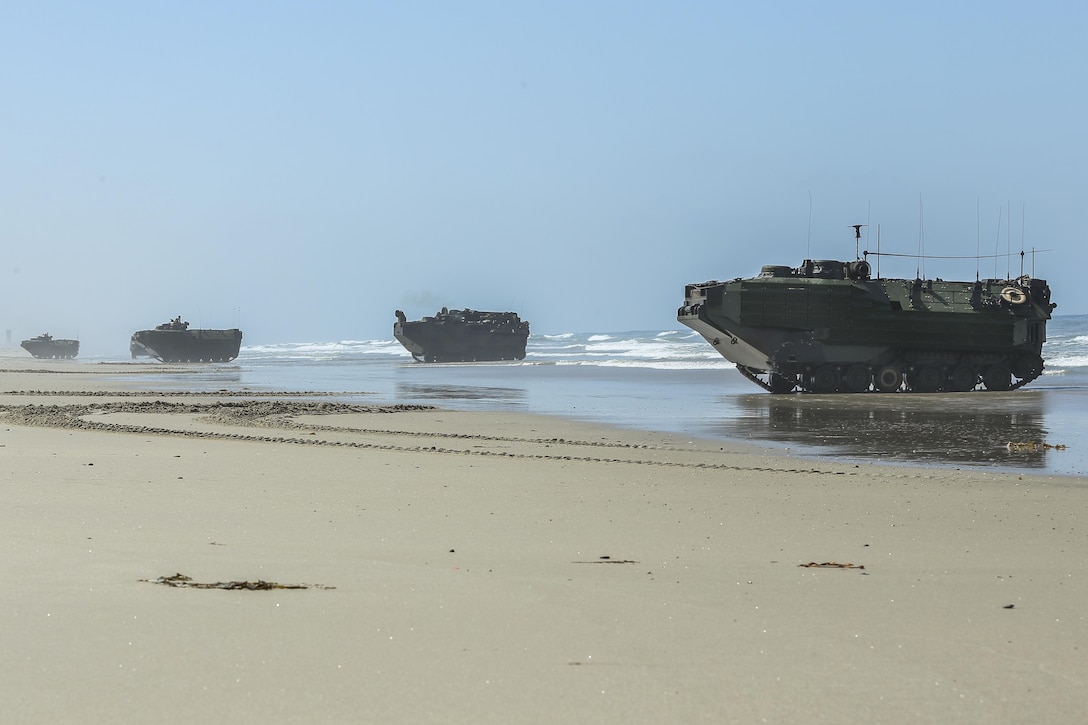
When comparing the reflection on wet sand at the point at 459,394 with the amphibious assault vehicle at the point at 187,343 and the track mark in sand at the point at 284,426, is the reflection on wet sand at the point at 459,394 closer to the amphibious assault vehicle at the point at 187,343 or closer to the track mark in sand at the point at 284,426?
the track mark in sand at the point at 284,426

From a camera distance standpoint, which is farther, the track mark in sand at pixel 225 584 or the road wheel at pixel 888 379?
the road wheel at pixel 888 379

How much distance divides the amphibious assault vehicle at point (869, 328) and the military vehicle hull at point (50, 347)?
73578 millimetres

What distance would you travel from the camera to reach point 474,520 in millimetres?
7078

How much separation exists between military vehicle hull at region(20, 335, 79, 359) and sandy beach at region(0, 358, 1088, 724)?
89.4 meters

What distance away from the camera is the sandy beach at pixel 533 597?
3455 millimetres

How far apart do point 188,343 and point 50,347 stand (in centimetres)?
2652

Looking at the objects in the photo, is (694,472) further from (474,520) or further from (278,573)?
(278,573)

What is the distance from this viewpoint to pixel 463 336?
67.8 metres

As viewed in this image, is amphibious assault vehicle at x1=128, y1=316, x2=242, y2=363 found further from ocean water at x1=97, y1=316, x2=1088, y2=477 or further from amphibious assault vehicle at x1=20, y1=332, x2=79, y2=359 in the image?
ocean water at x1=97, y1=316, x2=1088, y2=477

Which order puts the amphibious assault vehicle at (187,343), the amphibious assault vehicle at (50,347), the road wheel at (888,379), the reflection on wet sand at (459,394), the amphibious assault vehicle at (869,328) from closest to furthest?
the reflection on wet sand at (459,394) → the amphibious assault vehicle at (869,328) → the road wheel at (888,379) → the amphibious assault vehicle at (187,343) → the amphibious assault vehicle at (50,347)

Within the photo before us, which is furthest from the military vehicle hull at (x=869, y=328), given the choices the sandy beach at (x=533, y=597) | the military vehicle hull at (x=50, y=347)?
the military vehicle hull at (x=50, y=347)

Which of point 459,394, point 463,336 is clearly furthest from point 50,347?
point 459,394

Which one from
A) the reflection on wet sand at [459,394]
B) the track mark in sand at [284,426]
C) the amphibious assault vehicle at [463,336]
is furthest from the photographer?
the amphibious assault vehicle at [463,336]

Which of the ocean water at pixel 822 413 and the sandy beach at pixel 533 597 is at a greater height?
the sandy beach at pixel 533 597
